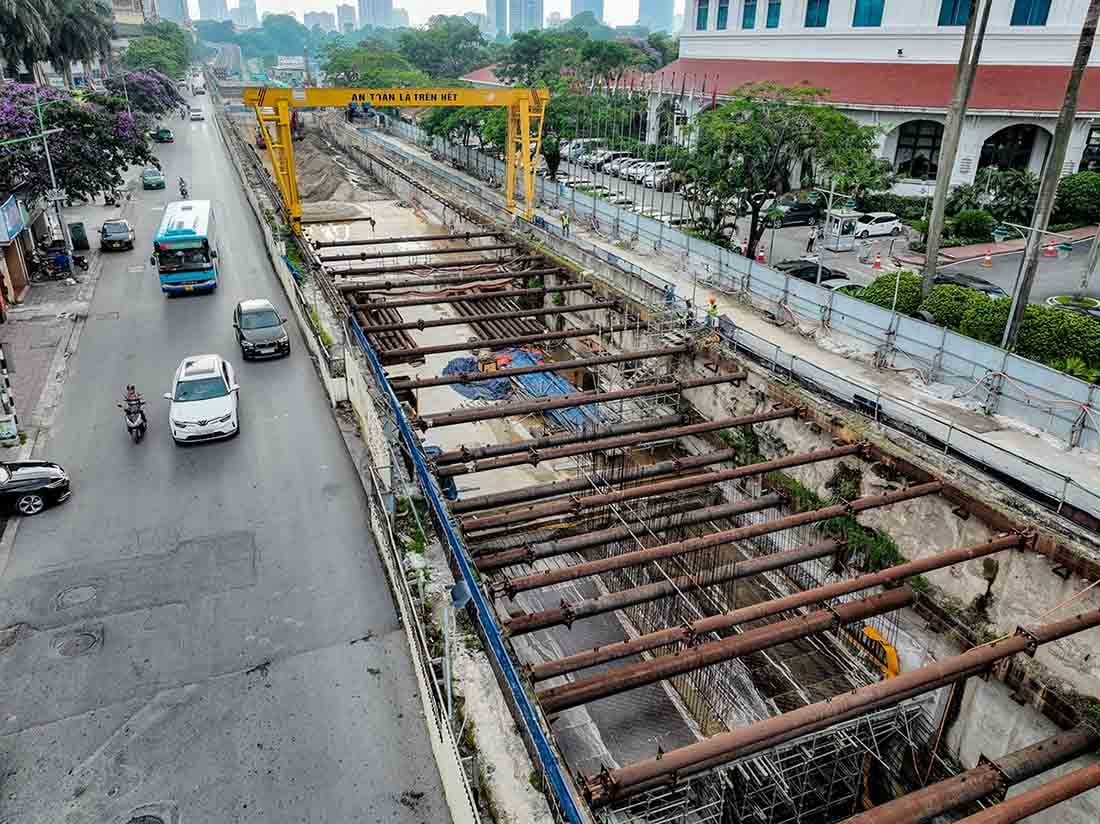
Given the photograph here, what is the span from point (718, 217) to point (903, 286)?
430 inches

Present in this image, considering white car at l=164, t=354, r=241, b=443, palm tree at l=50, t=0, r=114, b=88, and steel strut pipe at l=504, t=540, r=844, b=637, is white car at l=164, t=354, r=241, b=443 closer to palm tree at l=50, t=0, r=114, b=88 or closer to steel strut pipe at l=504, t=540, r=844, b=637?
steel strut pipe at l=504, t=540, r=844, b=637

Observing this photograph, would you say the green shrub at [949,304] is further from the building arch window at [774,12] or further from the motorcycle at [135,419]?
the building arch window at [774,12]

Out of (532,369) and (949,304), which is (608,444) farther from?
(949,304)

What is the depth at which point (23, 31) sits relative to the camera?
57.3 metres

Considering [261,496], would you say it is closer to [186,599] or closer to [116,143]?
[186,599]

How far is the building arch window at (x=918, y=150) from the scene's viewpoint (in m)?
50.8

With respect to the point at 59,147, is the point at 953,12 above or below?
above

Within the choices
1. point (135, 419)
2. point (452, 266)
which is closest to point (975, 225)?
point (452, 266)

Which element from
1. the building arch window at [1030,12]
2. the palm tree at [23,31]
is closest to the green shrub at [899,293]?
the building arch window at [1030,12]

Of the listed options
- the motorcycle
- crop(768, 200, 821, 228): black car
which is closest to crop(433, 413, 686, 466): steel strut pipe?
the motorcycle

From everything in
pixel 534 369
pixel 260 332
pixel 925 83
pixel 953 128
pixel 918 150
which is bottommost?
pixel 260 332

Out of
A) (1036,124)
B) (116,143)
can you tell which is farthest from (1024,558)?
(116,143)

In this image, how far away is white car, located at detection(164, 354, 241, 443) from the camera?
71.6 feet

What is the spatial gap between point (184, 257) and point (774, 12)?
1936 inches
